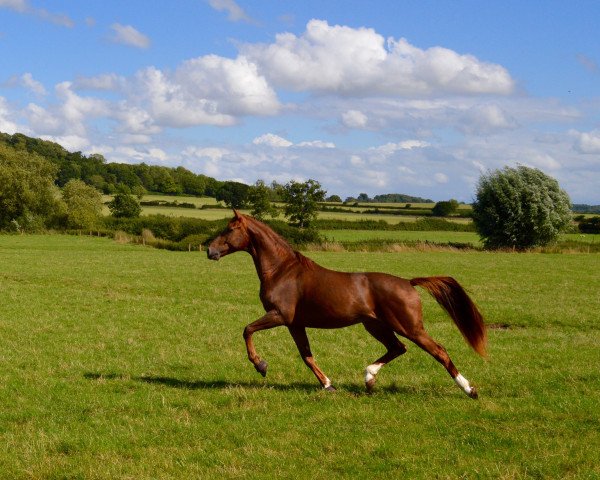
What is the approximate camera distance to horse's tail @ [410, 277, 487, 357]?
1052cm

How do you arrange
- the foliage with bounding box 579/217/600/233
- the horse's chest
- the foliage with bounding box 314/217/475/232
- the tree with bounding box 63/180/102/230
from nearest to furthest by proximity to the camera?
the horse's chest → the tree with bounding box 63/180/102/230 → the foliage with bounding box 579/217/600/233 → the foliage with bounding box 314/217/475/232

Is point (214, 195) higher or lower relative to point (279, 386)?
higher

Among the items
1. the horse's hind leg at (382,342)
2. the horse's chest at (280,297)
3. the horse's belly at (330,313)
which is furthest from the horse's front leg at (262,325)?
the horse's hind leg at (382,342)

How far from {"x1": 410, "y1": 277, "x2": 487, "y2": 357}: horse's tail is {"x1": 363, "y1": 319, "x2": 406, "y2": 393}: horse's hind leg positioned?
2.98ft

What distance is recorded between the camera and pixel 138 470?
7117mm

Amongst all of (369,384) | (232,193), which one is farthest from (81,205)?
(369,384)

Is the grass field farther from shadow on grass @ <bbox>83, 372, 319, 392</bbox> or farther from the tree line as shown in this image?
the tree line

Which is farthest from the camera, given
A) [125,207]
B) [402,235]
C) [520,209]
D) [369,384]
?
[125,207]

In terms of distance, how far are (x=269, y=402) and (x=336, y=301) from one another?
1.74 metres

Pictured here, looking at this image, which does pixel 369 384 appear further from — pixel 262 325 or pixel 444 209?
pixel 444 209

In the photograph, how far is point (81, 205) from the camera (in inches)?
3797

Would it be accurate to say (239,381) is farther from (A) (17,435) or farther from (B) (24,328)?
(B) (24,328)

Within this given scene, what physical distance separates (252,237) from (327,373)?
3156mm

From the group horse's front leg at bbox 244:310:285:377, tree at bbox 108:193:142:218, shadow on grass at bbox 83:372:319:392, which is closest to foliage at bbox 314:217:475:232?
tree at bbox 108:193:142:218
